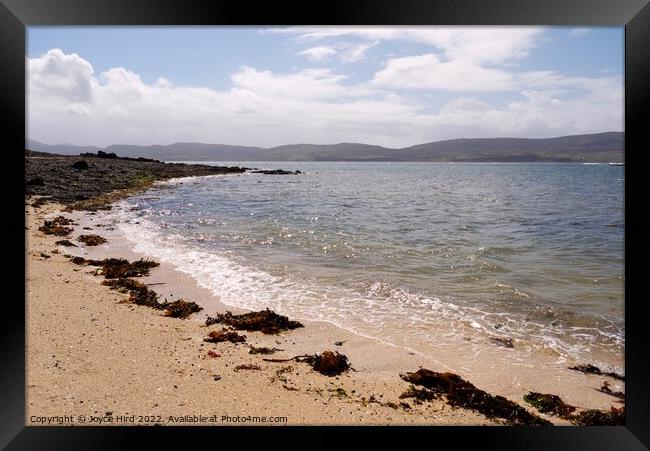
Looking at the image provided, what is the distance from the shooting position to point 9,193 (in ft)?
11.3

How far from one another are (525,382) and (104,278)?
A: 7.46 m

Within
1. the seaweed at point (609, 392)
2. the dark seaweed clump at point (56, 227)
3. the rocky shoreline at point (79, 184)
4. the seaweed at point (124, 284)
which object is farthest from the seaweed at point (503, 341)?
the rocky shoreline at point (79, 184)

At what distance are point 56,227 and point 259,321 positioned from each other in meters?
9.46

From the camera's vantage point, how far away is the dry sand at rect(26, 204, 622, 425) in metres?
3.79

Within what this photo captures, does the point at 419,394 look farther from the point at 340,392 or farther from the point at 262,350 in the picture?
the point at 262,350

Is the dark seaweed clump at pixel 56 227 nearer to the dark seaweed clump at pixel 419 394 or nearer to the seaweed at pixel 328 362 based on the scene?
the seaweed at pixel 328 362

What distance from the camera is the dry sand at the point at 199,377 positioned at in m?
3.79

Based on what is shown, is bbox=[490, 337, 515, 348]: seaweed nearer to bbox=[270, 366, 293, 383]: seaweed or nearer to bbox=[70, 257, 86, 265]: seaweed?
bbox=[270, 366, 293, 383]: seaweed

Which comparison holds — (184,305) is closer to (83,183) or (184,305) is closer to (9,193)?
(9,193)

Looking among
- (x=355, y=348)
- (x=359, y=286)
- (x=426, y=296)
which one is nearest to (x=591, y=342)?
(x=426, y=296)

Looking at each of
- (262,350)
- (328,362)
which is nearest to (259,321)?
(262,350)

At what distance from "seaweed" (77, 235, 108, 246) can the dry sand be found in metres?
4.82

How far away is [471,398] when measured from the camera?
13.8ft

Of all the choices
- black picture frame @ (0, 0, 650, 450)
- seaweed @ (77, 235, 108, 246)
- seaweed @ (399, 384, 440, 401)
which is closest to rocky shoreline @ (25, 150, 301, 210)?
seaweed @ (77, 235, 108, 246)
